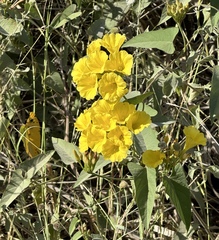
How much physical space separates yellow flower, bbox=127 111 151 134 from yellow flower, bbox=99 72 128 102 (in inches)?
1.6

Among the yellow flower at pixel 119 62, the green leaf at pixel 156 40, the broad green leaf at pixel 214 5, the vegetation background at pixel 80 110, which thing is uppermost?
the broad green leaf at pixel 214 5

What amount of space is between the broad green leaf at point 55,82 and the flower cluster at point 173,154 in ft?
1.55

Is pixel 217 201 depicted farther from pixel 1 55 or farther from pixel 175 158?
pixel 1 55

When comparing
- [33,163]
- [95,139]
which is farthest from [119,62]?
[33,163]

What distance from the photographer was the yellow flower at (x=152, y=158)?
827mm

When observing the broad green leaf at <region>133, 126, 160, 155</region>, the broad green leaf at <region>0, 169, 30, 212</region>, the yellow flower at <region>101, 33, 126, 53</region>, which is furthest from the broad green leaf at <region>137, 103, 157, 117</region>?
the broad green leaf at <region>0, 169, 30, 212</region>

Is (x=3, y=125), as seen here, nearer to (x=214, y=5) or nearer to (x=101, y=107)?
(x=101, y=107)

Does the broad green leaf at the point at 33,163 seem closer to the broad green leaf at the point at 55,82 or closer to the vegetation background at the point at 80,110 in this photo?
the vegetation background at the point at 80,110

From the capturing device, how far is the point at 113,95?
2.68ft

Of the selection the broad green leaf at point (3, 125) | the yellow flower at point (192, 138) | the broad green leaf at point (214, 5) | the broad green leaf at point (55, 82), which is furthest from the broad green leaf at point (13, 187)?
the broad green leaf at point (214, 5)

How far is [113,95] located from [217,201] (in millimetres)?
655

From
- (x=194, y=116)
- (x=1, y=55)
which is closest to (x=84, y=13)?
(x=1, y=55)

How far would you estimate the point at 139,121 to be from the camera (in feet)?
2.75

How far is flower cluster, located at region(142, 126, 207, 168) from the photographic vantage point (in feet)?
2.72
